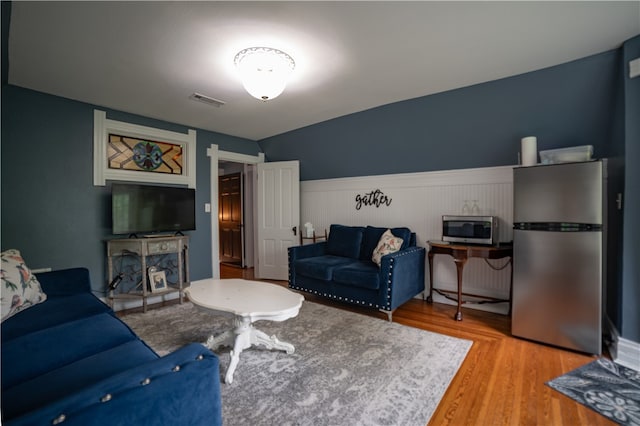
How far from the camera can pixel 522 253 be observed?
8.30ft

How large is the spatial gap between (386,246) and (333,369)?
1.55 meters

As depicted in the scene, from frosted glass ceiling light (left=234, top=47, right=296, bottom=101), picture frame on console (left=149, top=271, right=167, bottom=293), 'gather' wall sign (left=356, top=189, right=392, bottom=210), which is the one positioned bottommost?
picture frame on console (left=149, top=271, right=167, bottom=293)

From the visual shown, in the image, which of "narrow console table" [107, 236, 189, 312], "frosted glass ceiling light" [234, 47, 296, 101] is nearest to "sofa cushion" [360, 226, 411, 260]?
"frosted glass ceiling light" [234, 47, 296, 101]

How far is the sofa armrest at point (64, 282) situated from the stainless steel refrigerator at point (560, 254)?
12.1 ft

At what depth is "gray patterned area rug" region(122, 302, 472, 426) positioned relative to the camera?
1.65 m

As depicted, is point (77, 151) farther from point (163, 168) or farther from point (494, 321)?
point (494, 321)

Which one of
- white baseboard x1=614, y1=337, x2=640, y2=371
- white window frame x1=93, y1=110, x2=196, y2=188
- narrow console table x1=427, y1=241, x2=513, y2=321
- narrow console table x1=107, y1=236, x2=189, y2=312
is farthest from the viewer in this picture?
white window frame x1=93, y1=110, x2=196, y2=188

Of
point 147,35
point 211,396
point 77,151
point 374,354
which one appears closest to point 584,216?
point 374,354

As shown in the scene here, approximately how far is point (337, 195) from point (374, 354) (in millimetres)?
2553

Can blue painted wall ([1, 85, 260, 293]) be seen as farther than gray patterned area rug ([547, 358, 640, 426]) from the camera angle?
Yes

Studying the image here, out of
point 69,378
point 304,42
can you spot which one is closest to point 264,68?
point 304,42

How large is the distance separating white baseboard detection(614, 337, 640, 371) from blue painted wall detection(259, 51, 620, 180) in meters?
1.56

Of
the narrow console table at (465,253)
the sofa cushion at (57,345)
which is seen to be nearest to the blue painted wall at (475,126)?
the narrow console table at (465,253)

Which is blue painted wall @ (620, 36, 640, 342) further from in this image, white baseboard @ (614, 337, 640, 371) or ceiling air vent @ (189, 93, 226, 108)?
ceiling air vent @ (189, 93, 226, 108)
